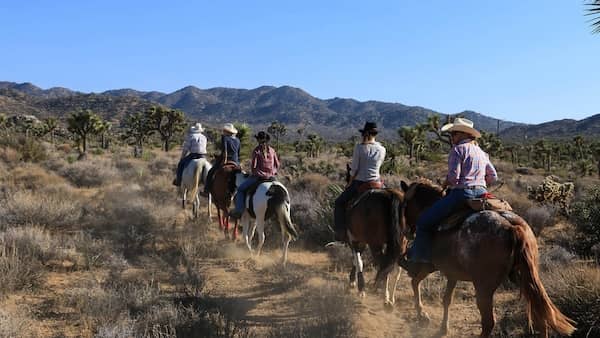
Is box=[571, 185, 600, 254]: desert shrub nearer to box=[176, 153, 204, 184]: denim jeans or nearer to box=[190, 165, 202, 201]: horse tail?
box=[190, 165, 202, 201]: horse tail

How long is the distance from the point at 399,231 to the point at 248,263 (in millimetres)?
3727

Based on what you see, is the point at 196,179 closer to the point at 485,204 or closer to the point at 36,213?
the point at 36,213

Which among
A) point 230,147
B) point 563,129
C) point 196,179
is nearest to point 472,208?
point 230,147

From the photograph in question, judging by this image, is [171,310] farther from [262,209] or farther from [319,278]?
[262,209]

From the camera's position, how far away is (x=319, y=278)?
8328 millimetres

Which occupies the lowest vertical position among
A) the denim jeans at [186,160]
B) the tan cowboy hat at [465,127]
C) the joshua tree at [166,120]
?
the denim jeans at [186,160]

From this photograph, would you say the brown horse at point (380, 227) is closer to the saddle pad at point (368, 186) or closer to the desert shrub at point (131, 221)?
the saddle pad at point (368, 186)

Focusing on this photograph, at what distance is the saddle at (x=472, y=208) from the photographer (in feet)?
17.1

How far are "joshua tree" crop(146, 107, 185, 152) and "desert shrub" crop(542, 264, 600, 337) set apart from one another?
4675cm

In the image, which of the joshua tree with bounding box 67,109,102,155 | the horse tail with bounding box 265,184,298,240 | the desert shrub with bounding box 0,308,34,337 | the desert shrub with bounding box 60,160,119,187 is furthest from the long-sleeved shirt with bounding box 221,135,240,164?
the joshua tree with bounding box 67,109,102,155

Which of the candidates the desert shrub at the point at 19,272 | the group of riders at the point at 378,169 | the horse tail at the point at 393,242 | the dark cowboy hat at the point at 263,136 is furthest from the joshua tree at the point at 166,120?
the horse tail at the point at 393,242

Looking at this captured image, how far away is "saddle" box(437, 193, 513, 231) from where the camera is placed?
521 centimetres

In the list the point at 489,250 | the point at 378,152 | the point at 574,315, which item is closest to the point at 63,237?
the point at 378,152

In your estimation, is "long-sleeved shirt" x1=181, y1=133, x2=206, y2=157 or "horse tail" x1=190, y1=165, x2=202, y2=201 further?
"long-sleeved shirt" x1=181, y1=133, x2=206, y2=157
